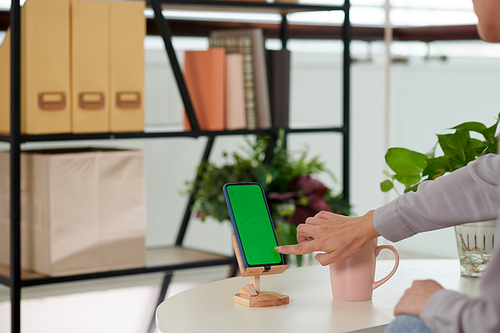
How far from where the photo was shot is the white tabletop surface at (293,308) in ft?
2.89

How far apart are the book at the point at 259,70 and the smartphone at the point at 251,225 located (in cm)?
131

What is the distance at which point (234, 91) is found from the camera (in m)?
2.27

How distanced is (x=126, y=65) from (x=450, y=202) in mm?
1350

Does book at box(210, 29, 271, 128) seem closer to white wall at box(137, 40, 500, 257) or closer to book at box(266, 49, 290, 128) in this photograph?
book at box(266, 49, 290, 128)

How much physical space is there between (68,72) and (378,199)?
1.86 metres

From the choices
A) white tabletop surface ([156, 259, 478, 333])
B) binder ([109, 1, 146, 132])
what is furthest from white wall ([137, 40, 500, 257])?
white tabletop surface ([156, 259, 478, 333])

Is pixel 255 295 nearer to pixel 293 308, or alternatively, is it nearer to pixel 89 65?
pixel 293 308

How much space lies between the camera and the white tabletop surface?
2.89 feet

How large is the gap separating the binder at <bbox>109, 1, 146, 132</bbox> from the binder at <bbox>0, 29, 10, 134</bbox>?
1.00 ft

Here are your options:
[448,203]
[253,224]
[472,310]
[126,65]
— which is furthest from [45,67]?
[472,310]

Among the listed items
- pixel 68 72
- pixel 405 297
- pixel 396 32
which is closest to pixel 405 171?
pixel 405 297

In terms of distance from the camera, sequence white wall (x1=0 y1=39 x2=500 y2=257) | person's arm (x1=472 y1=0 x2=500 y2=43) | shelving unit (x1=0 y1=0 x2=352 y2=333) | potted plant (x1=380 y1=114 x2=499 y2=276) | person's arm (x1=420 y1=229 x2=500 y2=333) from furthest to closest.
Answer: white wall (x1=0 y1=39 x2=500 y2=257) → shelving unit (x1=0 y1=0 x2=352 y2=333) → potted plant (x1=380 y1=114 x2=499 y2=276) → person's arm (x1=472 y1=0 x2=500 y2=43) → person's arm (x1=420 y1=229 x2=500 y2=333)

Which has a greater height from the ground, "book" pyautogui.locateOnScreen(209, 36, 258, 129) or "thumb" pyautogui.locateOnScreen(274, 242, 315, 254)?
"book" pyautogui.locateOnScreen(209, 36, 258, 129)

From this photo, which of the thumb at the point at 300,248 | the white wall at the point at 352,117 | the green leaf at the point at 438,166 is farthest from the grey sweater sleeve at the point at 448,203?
the white wall at the point at 352,117
